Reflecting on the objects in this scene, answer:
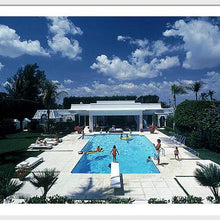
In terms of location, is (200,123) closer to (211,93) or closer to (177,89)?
(177,89)

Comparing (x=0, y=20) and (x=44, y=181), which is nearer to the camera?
(x=44, y=181)

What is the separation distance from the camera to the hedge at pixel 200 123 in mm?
14922

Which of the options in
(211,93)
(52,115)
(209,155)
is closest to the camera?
(209,155)

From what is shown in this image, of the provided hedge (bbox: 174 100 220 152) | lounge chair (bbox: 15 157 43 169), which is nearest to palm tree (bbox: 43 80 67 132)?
lounge chair (bbox: 15 157 43 169)

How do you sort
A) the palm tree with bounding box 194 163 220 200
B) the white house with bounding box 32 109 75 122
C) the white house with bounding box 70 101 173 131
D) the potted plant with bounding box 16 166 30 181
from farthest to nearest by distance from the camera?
the white house with bounding box 32 109 75 122 → the white house with bounding box 70 101 173 131 → the potted plant with bounding box 16 166 30 181 → the palm tree with bounding box 194 163 220 200

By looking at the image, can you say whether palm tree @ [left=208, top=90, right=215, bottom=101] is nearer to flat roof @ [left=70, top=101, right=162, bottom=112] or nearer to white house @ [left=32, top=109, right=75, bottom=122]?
flat roof @ [left=70, top=101, right=162, bottom=112]

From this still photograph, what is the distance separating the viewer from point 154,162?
13250 mm

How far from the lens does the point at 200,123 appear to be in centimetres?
1664

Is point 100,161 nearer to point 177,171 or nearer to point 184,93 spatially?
point 177,171

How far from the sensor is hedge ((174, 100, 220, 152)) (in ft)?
49.0

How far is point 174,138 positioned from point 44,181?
685 inches

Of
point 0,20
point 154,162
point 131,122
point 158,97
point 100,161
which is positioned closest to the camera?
point 0,20

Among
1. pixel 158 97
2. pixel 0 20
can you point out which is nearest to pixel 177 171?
pixel 0 20

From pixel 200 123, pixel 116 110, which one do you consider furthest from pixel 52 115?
pixel 200 123
